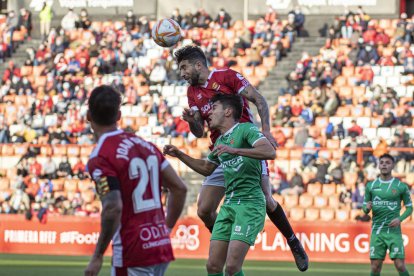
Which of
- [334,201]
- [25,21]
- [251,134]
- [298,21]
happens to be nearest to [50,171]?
[334,201]

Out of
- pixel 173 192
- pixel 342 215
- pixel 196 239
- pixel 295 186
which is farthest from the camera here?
pixel 295 186

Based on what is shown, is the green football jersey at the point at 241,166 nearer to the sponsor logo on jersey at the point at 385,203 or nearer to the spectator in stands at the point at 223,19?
the sponsor logo on jersey at the point at 385,203

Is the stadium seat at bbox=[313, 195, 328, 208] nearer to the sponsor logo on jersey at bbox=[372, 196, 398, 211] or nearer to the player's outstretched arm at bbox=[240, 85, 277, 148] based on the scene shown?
the sponsor logo on jersey at bbox=[372, 196, 398, 211]

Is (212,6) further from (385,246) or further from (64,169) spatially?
(385,246)

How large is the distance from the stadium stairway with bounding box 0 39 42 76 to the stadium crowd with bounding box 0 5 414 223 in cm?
90

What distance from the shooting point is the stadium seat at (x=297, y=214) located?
23516 mm

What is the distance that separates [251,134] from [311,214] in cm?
1459

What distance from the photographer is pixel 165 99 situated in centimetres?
2897

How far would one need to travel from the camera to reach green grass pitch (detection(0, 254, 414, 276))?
17.8 m

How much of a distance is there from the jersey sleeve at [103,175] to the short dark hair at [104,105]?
0.76ft

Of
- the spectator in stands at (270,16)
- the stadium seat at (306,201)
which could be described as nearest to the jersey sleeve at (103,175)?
the stadium seat at (306,201)

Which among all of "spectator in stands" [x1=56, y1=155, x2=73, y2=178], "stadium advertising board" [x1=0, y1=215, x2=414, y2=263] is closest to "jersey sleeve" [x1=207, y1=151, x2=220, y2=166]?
"stadium advertising board" [x1=0, y1=215, x2=414, y2=263]

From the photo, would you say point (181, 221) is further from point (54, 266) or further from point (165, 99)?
point (165, 99)

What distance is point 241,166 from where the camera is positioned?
945 centimetres
